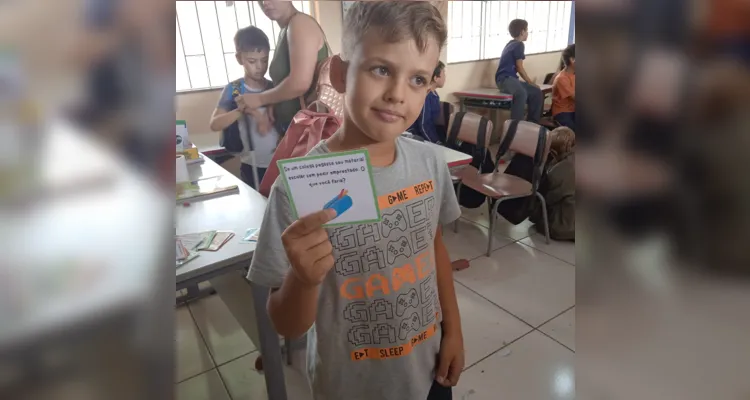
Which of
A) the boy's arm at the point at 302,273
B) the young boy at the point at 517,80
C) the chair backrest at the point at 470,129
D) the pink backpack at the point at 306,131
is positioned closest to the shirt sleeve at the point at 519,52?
the young boy at the point at 517,80

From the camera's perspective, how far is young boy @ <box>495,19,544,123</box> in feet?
8.90

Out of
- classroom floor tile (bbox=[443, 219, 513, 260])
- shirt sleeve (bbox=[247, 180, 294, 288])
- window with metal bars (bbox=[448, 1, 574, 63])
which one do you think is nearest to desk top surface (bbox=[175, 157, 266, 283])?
shirt sleeve (bbox=[247, 180, 294, 288])

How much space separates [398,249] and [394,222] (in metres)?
0.04

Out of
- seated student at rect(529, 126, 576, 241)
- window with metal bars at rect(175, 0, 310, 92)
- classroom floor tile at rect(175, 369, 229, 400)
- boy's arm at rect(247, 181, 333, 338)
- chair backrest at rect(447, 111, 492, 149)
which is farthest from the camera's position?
chair backrest at rect(447, 111, 492, 149)

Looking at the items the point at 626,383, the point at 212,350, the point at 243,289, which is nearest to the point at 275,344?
the point at 243,289

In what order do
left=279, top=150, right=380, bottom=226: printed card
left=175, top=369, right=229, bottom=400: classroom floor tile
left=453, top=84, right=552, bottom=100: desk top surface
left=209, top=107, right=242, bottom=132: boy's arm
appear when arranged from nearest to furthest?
1. left=279, top=150, right=380, bottom=226: printed card
2. left=175, top=369, right=229, bottom=400: classroom floor tile
3. left=209, top=107, right=242, bottom=132: boy's arm
4. left=453, top=84, right=552, bottom=100: desk top surface

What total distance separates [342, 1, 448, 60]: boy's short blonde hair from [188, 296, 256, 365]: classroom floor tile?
1.47 m

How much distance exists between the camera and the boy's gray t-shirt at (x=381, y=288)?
0.65 m

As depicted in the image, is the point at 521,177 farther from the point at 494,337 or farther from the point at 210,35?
the point at 210,35

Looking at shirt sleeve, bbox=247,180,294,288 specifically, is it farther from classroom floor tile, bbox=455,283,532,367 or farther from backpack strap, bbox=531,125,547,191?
backpack strap, bbox=531,125,547,191

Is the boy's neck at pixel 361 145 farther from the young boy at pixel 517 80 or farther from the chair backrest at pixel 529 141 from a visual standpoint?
the young boy at pixel 517 80

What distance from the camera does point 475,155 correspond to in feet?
9.14

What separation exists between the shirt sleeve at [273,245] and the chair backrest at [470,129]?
7.41 ft

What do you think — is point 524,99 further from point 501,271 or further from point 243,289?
point 243,289
